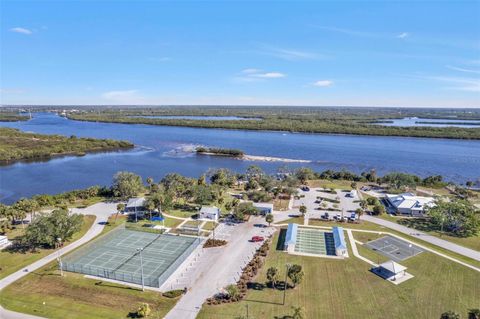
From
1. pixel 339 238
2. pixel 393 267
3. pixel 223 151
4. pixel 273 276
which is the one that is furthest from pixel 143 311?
pixel 223 151

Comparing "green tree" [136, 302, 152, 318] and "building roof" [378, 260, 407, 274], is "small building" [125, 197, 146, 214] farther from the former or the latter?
"building roof" [378, 260, 407, 274]

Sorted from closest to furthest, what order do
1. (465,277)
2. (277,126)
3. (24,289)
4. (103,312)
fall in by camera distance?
(103,312)
(24,289)
(465,277)
(277,126)

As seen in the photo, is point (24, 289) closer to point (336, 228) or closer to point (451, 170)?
point (336, 228)

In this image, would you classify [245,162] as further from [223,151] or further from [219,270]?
[219,270]

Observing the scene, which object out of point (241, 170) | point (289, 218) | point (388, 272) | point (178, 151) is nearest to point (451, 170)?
point (241, 170)

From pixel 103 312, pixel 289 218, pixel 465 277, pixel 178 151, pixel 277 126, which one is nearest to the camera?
pixel 103 312

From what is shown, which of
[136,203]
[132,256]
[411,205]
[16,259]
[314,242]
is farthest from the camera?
[411,205]
